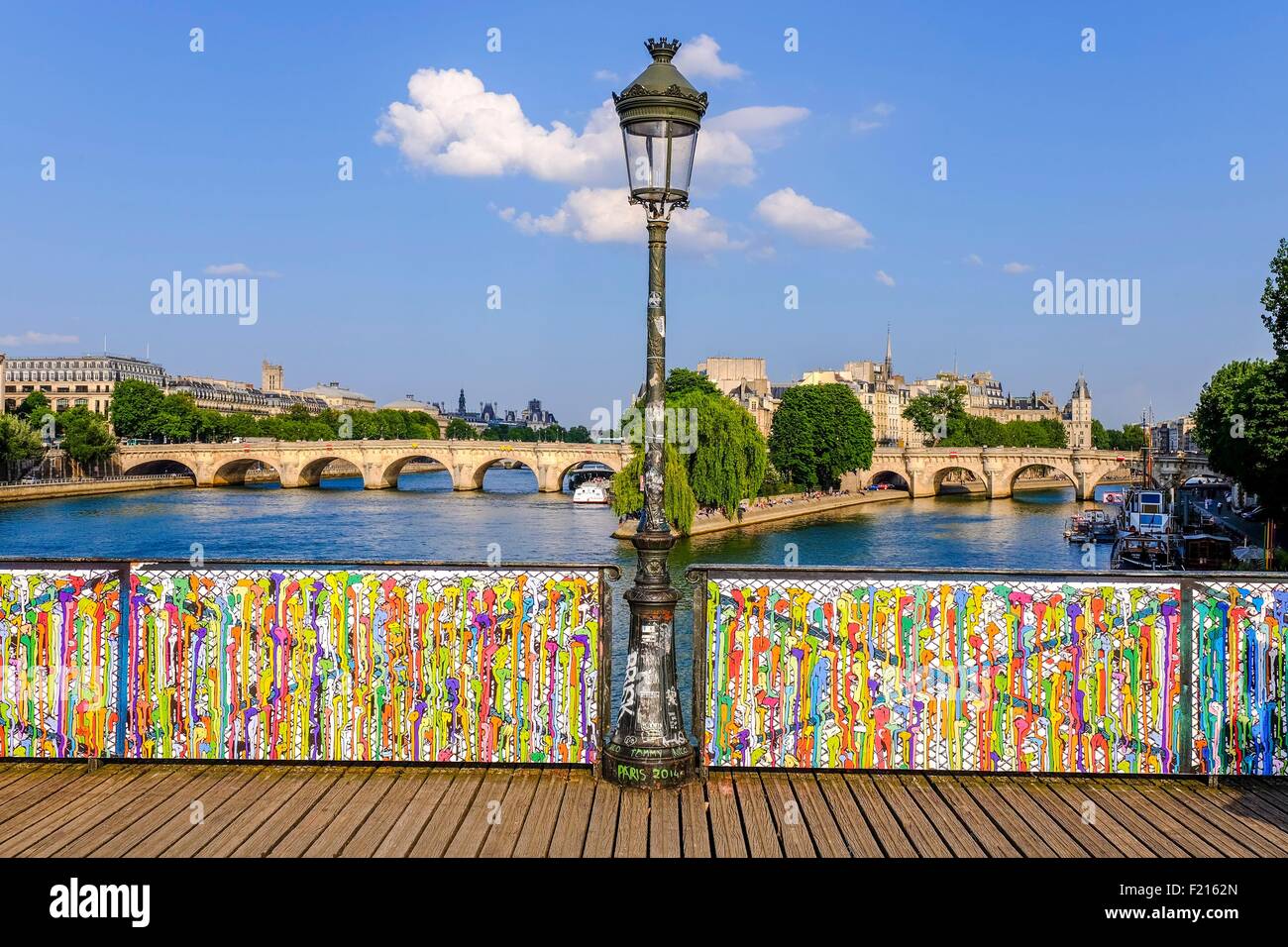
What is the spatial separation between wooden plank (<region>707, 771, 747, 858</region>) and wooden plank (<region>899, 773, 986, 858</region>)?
2.65 ft

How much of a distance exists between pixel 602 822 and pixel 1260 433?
26.5m

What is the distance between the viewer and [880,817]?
16.4 feet

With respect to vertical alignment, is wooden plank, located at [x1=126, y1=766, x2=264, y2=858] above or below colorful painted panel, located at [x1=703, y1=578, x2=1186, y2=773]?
below

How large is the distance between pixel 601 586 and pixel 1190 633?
275 centimetres

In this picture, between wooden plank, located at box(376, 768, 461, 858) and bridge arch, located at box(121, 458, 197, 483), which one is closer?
wooden plank, located at box(376, 768, 461, 858)

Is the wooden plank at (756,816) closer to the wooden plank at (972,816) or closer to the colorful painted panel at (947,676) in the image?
the colorful painted panel at (947,676)

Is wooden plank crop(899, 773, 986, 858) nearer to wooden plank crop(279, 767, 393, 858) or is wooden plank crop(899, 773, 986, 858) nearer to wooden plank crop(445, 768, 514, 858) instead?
wooden plank crop(445, 768, 514, 858)

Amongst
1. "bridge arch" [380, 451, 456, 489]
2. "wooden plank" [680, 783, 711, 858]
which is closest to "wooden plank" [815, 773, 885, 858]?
"wooden plank" [680, 783, 711, 858]

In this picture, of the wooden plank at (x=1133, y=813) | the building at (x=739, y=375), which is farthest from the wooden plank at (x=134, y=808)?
the building at (x=739, y=375)

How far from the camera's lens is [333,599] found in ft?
18.3

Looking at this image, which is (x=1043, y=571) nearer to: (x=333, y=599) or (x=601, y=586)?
(x=601, y=586)

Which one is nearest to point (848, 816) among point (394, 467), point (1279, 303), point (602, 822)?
point (602, 822)

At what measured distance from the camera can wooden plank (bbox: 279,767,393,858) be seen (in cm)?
461
